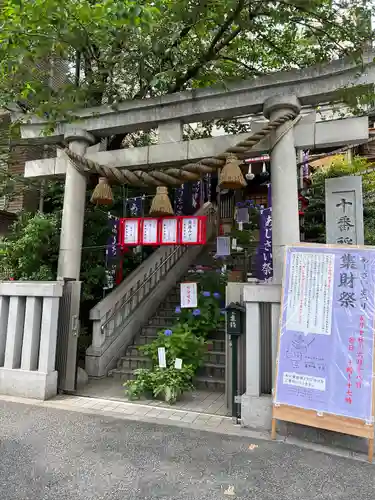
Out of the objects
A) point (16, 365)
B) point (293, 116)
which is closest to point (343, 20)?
point (293, 116)

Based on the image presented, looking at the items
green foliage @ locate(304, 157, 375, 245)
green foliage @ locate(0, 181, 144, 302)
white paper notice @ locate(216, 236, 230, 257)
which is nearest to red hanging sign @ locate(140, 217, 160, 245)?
green foliage @ locate(0, 181, 144, 302)

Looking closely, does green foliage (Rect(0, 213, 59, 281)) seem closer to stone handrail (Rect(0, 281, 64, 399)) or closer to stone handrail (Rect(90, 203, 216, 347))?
stone handrail (Rect(0, 281, 64, 399))

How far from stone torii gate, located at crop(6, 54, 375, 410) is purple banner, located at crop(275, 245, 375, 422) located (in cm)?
46

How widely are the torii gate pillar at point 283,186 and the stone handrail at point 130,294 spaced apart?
13.7 feet

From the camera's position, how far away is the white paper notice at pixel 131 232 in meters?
7.49

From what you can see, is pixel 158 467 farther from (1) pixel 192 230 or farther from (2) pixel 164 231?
(2) pixel 164 231

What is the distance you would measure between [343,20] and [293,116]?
2970 millimetres

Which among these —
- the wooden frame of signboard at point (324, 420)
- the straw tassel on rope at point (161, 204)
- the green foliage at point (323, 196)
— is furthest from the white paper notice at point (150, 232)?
the green foliage at point (323, 196)

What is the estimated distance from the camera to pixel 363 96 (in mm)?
6203

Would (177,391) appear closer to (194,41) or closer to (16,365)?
(16,365)

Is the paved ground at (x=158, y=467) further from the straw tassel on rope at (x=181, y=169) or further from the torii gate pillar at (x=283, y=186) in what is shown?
the straw tassel on rope at (x=181, y=169)

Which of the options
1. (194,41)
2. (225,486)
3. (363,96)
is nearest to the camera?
(225,486)

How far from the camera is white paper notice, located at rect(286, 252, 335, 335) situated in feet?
15.3

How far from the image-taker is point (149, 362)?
306 inches
